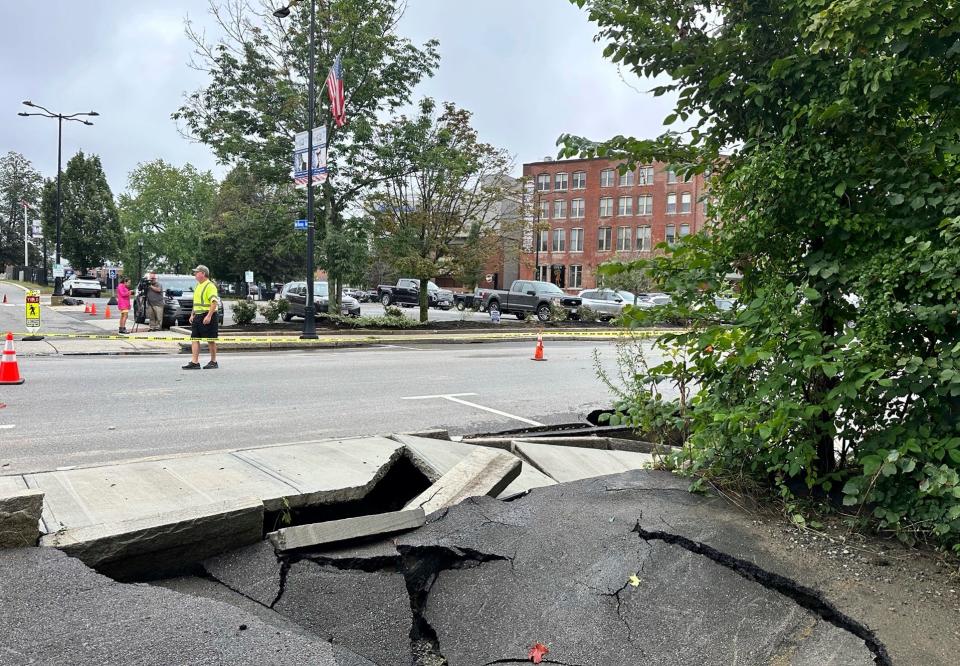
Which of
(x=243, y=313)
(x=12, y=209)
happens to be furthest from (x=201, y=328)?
(x=12, y=209)

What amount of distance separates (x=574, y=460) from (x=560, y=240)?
234 feet

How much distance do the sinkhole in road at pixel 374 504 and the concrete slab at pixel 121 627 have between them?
963 millimetres

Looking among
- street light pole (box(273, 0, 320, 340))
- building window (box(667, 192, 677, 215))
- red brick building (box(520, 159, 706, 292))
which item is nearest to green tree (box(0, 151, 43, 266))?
red brick building (box(520, 159, 706, 292))

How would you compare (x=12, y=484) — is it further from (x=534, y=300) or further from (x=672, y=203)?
(x=672, y=203)

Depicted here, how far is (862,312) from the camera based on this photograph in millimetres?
3111

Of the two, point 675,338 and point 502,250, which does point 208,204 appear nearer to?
point 502,250

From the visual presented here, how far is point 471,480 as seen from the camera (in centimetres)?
430

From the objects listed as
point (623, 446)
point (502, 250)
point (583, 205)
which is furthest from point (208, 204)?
point (623, 446)

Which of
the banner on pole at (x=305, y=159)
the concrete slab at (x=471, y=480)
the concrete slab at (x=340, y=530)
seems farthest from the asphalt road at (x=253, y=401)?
the banner on pole at (x=305, y=159)

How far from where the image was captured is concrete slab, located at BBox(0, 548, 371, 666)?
2469 millimetres

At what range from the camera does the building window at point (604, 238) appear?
71.6 meters

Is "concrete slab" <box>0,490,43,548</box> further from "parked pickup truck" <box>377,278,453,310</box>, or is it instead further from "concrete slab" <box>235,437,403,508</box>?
"parked pickup truck" <box>377,278,453,310</box>

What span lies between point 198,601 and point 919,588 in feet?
9.84

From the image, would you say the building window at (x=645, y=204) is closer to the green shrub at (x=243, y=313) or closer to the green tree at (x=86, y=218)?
the green tree at (x=86, y=218)
